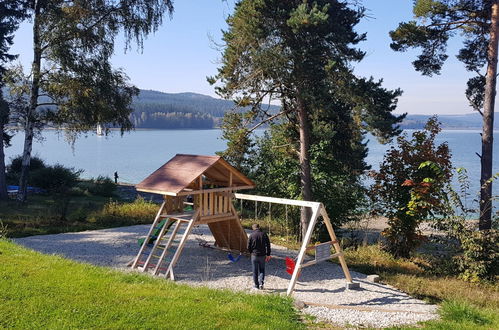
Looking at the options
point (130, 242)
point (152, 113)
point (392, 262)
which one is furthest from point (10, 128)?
point (152, 113)

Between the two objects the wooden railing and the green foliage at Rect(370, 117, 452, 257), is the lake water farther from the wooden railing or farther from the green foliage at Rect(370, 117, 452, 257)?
the wooden railing

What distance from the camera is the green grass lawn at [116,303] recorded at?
20.7 ft

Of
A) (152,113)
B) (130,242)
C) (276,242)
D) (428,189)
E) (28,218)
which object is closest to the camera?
(428,189)

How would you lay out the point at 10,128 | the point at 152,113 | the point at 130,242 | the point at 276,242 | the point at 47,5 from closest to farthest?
the point at 130,242
the point at 276,242
the point at 47,5
the point at 10,128
the point at 152,113

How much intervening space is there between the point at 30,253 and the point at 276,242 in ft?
25.7

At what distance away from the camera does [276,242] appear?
15.7 metres

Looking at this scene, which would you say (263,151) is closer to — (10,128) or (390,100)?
(390,100)

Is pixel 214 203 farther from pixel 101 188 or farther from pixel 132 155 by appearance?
pixel 132 155

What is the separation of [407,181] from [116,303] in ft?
28.9

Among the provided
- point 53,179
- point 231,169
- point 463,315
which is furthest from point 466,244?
point 53,179

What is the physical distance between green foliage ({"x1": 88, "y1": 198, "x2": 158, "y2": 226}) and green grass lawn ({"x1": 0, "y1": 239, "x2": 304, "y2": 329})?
9419mm

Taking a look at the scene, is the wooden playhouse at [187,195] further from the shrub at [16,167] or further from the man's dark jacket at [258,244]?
the shrub at [16,167]

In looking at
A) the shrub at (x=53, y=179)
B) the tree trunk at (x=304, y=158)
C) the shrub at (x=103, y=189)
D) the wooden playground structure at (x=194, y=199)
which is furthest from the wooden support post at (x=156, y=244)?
the shrub at (x=103, y=189)

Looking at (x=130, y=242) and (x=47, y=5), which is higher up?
(x=47, y=5)
